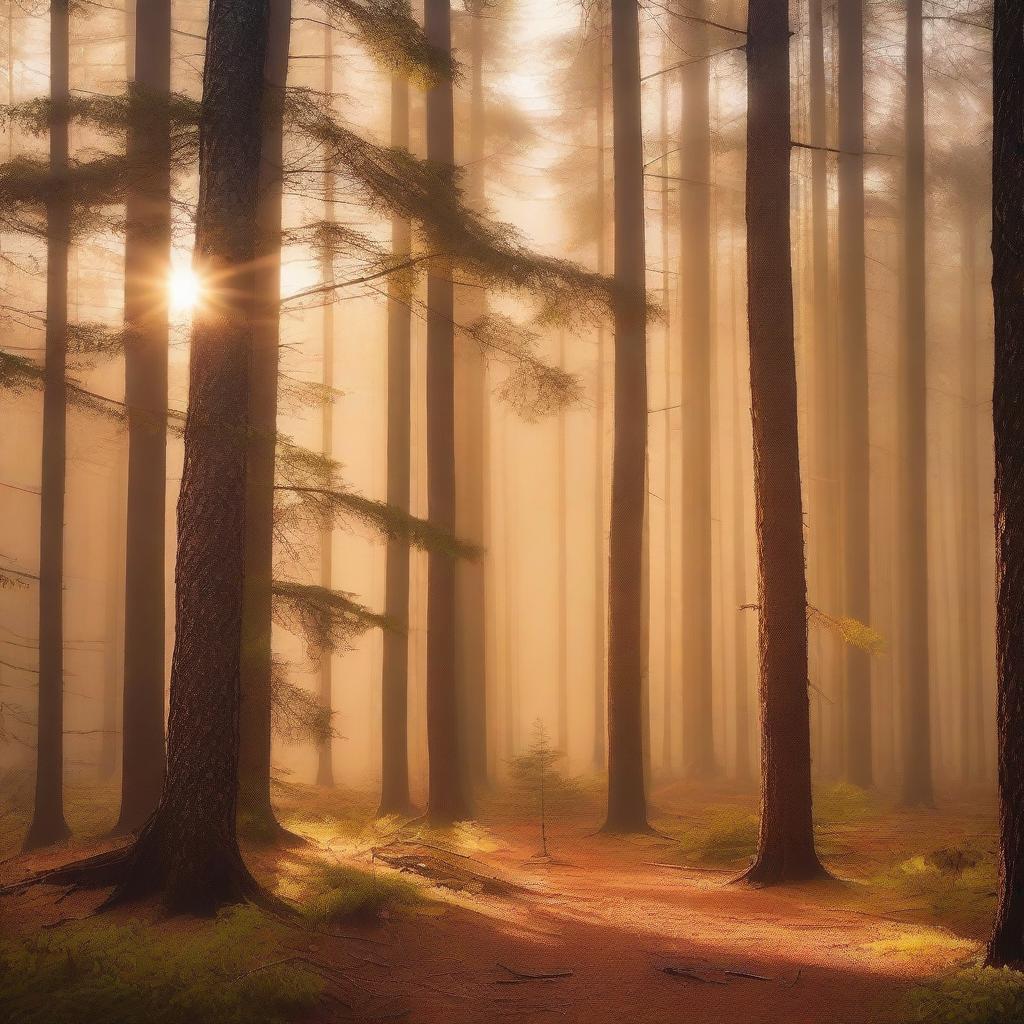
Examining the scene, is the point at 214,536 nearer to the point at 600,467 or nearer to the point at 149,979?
the point at 149,979

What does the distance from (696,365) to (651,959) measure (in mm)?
16168

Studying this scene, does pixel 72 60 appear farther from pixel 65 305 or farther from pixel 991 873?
pixel 991 873

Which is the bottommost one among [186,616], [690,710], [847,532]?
[690,710]

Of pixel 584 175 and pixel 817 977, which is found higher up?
pixel 584 175

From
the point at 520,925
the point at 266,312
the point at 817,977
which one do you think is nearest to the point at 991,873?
the point at 817,977

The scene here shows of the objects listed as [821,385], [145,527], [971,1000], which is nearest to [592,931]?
[971,1000]

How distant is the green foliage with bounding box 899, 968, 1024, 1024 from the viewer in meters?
4.63

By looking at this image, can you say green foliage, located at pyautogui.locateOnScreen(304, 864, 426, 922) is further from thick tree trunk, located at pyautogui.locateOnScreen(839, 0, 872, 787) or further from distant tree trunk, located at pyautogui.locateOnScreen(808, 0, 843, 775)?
distant tree trunk, located at pyautogui.locateOnScreen(808, 0, 843, 775)

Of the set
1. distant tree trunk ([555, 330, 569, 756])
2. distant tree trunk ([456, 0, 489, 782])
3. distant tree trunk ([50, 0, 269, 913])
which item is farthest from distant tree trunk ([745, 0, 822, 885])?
distant tree trunk ([555, 330, 569, 756])

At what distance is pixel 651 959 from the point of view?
253 inches

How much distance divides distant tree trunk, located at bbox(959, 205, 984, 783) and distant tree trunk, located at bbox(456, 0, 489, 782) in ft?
46.5

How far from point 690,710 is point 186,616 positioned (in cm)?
1703

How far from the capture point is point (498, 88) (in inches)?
765

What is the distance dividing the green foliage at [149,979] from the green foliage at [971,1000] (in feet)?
11.1
